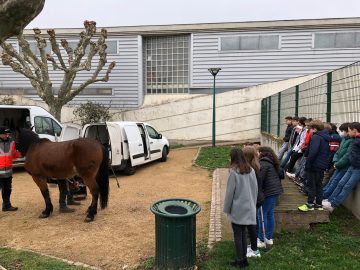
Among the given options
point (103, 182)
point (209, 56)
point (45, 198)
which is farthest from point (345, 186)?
point (209, 56)

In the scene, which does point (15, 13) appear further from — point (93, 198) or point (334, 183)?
point (334, 183)

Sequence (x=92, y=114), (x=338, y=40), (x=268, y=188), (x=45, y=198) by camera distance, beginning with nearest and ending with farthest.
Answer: (x=268, y=188), (x=45, y=198), (x=92, y=114), (x=338, y=40)

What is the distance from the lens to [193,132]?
21.8m

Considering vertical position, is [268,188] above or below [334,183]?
above

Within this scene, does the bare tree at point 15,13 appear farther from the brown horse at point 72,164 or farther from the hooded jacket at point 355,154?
the hooded jacket at point 355,154

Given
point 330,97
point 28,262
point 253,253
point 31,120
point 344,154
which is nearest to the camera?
point 253,253

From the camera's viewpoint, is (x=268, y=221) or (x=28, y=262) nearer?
(x=28, y=262)

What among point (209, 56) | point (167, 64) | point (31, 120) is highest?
point (209, 56)

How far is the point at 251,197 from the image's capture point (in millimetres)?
4383

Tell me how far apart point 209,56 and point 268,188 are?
19098 mm

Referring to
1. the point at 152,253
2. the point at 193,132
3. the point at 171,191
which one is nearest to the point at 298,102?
the point at 171,191

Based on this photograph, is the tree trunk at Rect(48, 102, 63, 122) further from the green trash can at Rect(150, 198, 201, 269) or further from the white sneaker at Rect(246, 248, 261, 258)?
the white sneaker at Rect(246, 248, 261, 258)

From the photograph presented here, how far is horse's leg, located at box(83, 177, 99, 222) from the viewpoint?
683 cm

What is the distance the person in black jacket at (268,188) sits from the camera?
4.89 meters
